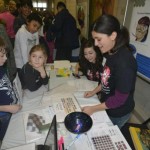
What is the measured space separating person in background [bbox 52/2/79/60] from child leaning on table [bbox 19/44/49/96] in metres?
1.21

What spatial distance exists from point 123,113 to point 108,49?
44 centimetres

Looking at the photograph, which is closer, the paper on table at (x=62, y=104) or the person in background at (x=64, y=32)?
the paper on table at (x=62, y=104)

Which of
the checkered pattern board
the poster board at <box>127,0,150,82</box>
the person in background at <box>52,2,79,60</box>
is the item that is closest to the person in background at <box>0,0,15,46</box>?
the person in background at <box>52,2,79,60</box>

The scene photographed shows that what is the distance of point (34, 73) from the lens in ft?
4.77

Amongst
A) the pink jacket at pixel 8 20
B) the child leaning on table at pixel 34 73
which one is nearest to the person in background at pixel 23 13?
the pink jacket at pixel 8 20

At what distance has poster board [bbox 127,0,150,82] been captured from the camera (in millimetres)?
1578

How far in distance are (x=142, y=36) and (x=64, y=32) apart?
54.4 inches

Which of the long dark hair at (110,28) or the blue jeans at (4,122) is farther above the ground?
the long dark hair at (110,28)

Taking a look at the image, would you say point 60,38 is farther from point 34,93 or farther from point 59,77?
point 34,93

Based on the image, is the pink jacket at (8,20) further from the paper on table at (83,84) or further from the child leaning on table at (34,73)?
the paper on table at (83,84)

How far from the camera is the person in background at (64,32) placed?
2626 mm

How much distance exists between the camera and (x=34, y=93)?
4.52ft

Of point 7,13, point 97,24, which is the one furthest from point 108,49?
point 7,13

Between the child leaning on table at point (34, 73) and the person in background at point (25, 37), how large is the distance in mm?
513
